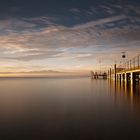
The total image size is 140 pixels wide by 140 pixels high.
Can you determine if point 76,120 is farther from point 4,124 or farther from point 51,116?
point 4,124

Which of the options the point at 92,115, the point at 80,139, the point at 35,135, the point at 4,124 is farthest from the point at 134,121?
the point at 4,124

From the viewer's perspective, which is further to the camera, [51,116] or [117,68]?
[117,68]

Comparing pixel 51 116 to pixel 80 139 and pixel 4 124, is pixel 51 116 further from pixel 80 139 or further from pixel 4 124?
pixel 80 139

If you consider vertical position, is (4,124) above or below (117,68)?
below

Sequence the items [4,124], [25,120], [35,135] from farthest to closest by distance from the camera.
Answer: [25,120] → [4,124] → [35,135]

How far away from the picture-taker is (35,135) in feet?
25.1

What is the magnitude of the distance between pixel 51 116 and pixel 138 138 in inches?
191

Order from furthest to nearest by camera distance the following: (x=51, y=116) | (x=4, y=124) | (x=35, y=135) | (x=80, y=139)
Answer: (x=51, y=116)
(x=4, y=124)
(x=35, y=135)
(x=80, y=139)

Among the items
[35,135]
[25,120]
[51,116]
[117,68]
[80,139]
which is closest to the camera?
[80,139]

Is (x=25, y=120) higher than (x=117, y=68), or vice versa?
(x=117, y=68)

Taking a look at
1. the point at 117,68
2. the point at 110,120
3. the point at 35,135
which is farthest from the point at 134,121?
the point at 117,68

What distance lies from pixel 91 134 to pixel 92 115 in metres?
3.40

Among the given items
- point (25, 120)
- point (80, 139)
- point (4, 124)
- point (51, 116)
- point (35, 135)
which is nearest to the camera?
point (80, 139)

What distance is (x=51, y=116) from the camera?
10898 millimetres
